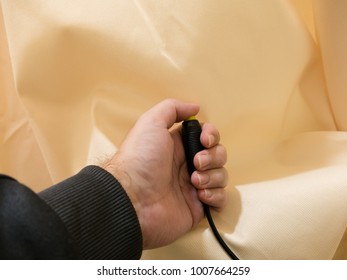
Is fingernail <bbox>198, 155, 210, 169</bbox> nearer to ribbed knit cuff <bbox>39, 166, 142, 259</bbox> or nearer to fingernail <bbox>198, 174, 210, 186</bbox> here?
fingernail <bbox>198, 174, 210, 186</bbox>

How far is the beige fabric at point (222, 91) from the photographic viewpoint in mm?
617

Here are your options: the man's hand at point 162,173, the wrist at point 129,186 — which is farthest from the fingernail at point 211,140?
the wrist at point 129,186

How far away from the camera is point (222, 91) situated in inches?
26.8

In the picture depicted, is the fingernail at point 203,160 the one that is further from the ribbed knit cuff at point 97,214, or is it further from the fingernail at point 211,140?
the ribbed knit cuff at point 97,214

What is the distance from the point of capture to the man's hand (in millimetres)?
630

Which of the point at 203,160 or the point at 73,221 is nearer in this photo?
the point at 73,221

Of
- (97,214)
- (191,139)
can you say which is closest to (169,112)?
(191,139)

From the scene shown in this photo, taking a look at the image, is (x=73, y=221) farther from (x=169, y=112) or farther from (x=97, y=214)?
(x=169, y=112)

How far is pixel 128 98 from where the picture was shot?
0.69 meters

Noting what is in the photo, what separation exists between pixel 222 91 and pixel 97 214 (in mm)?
285

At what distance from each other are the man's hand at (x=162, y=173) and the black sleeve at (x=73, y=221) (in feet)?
0.21

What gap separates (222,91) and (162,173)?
17 cm

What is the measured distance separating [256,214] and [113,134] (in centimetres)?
27
